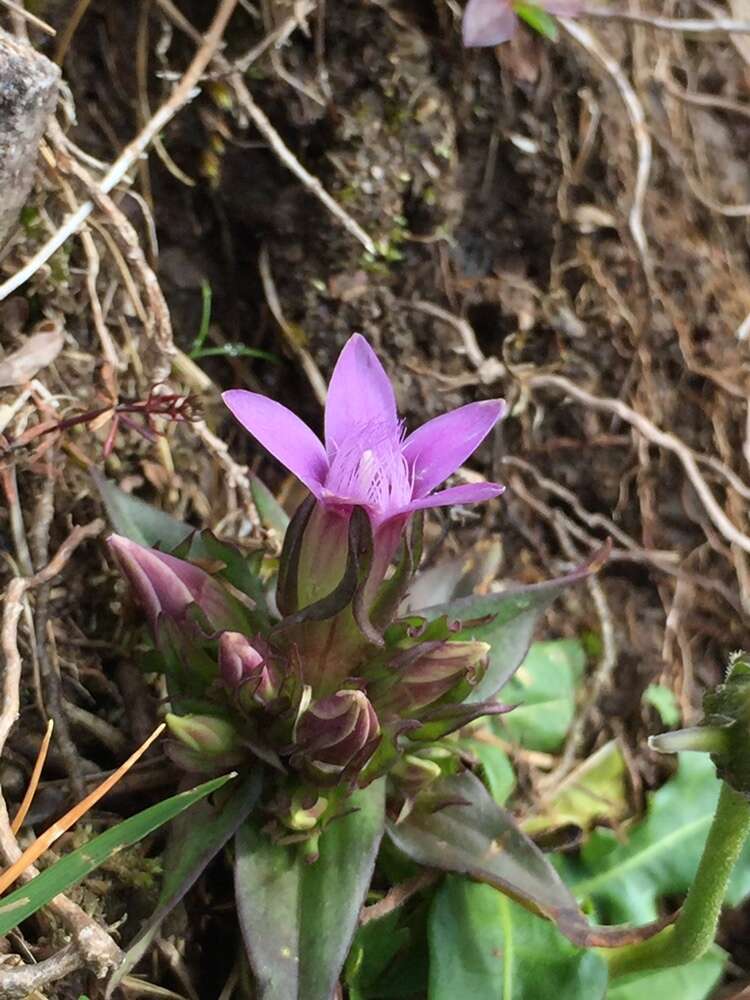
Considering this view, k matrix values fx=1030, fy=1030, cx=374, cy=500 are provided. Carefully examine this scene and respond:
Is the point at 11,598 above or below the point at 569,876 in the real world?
above

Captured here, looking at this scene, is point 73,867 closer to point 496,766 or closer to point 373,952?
point 373,952

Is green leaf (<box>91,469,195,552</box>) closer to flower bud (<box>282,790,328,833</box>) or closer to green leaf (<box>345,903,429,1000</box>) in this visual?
flower bud (<box>282,790,328,833</box>)

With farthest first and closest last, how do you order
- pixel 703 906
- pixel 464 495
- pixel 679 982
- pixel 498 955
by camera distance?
pixel 679 982 → pixel 498 955 → pixel 703 906 → pixel 464 495

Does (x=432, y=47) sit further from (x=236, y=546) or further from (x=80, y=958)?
(x=80, y=958)

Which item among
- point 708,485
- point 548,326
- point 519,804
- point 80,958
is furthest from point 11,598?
point 708,485

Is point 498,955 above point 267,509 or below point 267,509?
below

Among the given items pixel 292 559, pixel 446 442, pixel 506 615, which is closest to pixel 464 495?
pixel 446 442

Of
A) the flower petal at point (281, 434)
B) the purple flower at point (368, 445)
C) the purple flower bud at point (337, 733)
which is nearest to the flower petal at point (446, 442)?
the purple flower at point (368, 445)
